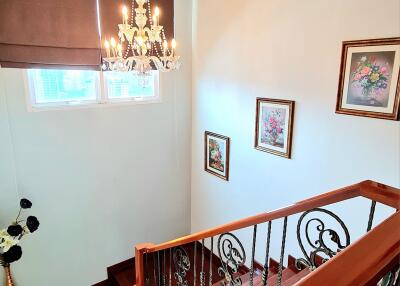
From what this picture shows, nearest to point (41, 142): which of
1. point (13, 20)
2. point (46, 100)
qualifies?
point (46, 100)

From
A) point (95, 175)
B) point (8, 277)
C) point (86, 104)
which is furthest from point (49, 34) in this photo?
point (8, 277)

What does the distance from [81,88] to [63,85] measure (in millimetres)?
202

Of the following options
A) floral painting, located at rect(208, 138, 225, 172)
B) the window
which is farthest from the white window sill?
floral painting, located at rect(208, 138, 225, 172)

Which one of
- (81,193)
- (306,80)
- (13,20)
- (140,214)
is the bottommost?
(140,214)

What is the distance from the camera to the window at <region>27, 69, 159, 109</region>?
3.31 meters

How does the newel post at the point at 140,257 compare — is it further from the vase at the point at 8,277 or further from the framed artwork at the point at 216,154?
the framed artwork at the point at 216,154

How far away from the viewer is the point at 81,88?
3.60 m

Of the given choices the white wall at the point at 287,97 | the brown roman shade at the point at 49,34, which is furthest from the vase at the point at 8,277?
the white wall at the point at 287,97

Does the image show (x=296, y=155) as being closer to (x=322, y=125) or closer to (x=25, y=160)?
(x=322, y=125)

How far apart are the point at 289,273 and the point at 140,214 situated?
7.44 feet

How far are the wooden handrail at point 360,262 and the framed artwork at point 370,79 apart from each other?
1.79 meters

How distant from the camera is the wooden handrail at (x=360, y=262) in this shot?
74 cm

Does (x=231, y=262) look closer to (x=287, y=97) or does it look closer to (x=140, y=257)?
(x=140, y=257)

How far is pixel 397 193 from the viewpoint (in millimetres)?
1492
